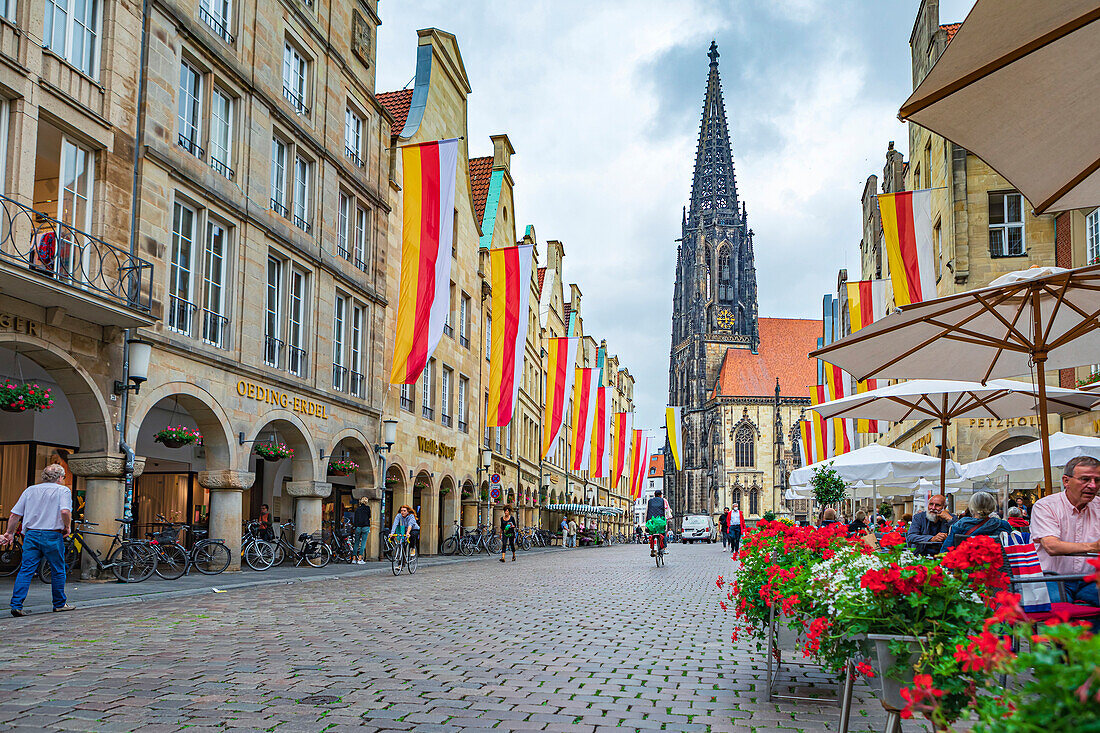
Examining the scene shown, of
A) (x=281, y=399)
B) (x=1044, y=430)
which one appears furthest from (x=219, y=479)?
(x=1044, y=430)

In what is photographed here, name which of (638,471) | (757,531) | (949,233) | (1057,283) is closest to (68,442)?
(757,531)

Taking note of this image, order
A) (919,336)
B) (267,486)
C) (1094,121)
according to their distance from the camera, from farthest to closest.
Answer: (267,486) < (919,336) < (1094,121)

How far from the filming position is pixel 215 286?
1875cm

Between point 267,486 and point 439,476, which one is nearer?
point 267,486

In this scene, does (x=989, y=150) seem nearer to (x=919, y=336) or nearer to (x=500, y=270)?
(x=919, y=336)

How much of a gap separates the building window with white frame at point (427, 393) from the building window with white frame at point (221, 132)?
1115 cm

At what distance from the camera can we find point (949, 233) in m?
26.0

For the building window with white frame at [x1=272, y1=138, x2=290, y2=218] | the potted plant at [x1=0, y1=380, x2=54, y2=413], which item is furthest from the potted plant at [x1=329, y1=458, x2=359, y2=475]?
the potted plant at [x1=0, y1=380, x2=54, y2=413]

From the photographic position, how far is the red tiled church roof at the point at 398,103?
1220 inches

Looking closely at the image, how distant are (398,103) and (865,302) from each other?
16938 millimetres

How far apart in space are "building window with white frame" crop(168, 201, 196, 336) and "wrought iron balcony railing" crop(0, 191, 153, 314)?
1.24 m

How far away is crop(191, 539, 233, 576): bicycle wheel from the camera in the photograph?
17.2 meters

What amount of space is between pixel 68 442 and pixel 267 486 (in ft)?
23.2

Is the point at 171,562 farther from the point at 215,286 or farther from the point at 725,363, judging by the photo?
the point at 725,363
